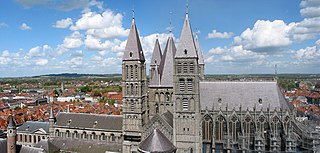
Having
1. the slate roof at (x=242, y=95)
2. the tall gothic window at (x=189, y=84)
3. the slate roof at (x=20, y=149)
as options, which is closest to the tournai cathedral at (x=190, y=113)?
the slate roof at (x=242, y=95)

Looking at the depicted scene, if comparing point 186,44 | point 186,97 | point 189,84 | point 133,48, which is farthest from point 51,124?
point 186,44

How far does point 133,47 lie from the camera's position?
156ft

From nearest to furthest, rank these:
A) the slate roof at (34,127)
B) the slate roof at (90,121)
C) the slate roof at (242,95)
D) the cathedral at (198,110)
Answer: the cathedral at (198,110) < the slate roof at (242,95) < the slate roof at (90,121) < the slate roof at (34,127)

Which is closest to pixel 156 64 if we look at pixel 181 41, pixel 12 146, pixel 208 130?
pixel 181 41

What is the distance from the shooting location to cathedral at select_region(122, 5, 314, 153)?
41.2 meters

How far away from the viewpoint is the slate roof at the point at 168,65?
1869 inches

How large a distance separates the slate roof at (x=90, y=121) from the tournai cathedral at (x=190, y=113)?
7262mm

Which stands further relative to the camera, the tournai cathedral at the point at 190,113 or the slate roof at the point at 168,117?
the slate roof at the point at 168,117

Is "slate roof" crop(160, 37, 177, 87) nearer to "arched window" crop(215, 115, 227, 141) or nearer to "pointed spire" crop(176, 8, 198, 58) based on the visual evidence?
"pointed spire" crop(176, 8, 198, 58)

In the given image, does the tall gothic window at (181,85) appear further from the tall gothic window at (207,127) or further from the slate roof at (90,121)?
the slate roof at (90,121)

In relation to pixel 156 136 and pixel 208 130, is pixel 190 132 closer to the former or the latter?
pixel 208 130

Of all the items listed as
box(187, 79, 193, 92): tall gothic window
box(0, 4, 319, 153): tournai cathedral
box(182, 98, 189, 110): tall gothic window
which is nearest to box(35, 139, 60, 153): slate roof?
box(0, 4, 319, 153): tournai cathedral

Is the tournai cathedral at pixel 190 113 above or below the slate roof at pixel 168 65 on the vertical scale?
below

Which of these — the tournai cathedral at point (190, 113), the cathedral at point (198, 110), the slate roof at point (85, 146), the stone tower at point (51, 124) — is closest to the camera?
the tournai cathedral at point (190, 113)
